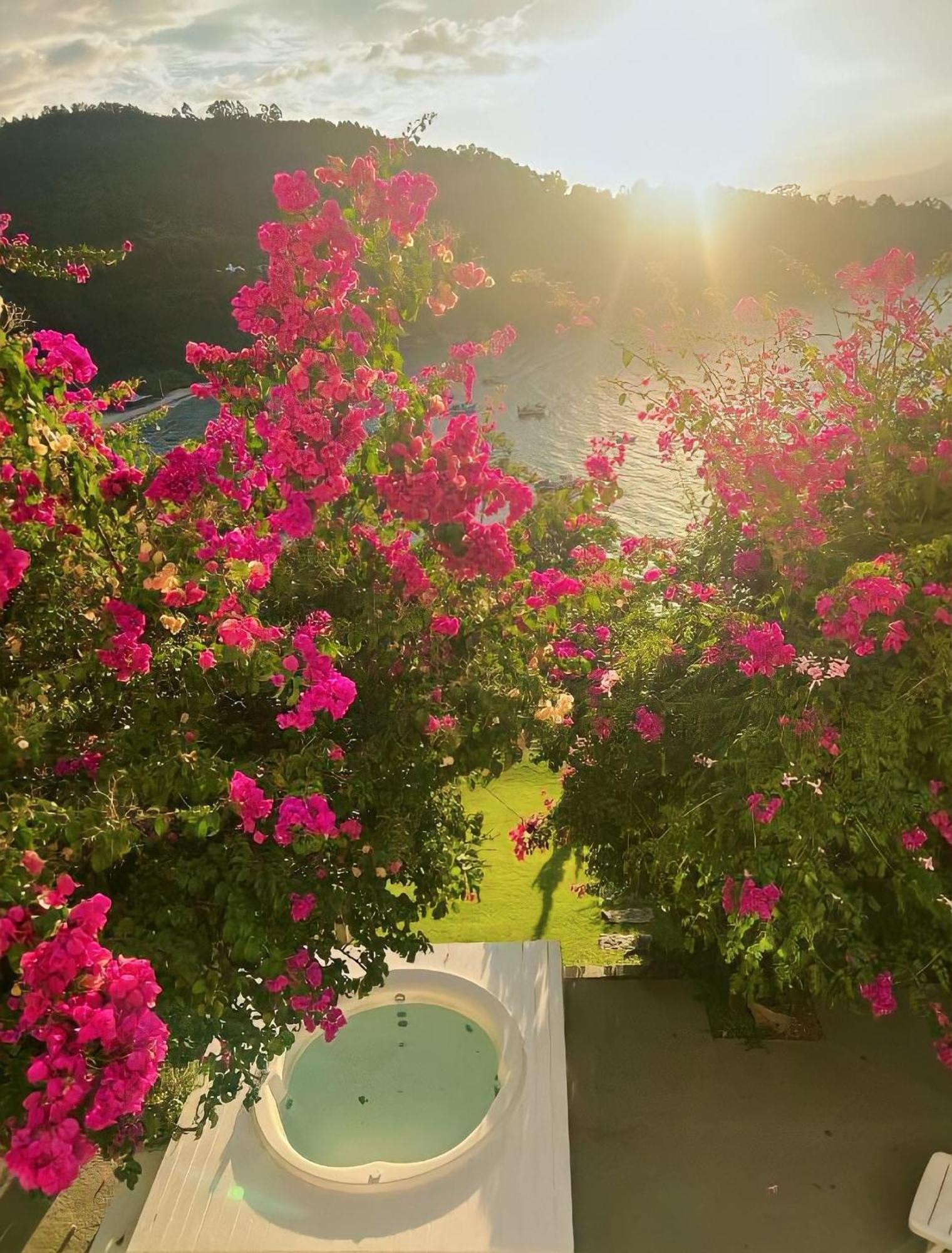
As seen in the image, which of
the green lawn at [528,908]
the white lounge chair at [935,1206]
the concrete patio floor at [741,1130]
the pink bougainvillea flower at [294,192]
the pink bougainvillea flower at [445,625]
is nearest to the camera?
the pink bougainvillea flower at [294,192]

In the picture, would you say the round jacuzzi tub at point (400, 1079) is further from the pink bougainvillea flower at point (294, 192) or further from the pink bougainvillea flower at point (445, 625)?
the pink bougainvillea flower at point (294, 192)

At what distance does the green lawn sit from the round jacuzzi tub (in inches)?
41.4

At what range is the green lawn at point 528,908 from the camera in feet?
21.3

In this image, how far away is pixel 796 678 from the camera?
368 cm

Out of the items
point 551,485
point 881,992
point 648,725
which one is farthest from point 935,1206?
point 551,485

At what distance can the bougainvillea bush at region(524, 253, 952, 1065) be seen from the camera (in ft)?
11.4

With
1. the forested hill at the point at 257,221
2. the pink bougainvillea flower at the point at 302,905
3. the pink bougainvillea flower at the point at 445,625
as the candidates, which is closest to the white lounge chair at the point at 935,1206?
the pink bougainvillea flower at the point at 302,905

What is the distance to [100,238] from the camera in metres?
29.4

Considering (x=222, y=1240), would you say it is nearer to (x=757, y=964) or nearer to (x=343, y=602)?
(x=757, y=964)

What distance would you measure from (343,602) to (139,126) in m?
44.6

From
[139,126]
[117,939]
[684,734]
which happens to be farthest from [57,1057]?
[139,126]

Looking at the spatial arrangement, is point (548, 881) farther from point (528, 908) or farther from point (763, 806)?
point (763, 806)

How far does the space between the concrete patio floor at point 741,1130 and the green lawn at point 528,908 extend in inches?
26.8

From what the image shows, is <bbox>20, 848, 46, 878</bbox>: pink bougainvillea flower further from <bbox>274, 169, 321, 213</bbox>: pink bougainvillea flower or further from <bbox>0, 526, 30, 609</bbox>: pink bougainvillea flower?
<bbox>274, 169, 321, 213</bbox>: pink bougainvillea flower
